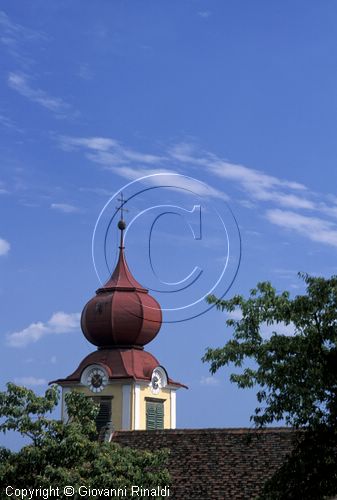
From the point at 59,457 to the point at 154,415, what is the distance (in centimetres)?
2288

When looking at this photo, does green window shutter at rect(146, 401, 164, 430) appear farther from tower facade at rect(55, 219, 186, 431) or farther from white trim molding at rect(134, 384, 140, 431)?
white trim molding at rect(134, 384, 140, 431)

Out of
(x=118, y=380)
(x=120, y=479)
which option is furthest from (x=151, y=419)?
(x=120, y=479)

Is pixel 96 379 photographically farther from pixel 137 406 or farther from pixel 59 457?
pixel 59 457

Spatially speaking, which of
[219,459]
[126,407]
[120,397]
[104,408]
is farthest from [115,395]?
[219,459]

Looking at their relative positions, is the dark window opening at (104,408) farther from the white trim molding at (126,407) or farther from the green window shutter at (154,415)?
the green window shutter at (154,415)

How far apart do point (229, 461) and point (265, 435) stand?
70.9 inches

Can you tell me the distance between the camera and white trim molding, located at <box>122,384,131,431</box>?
163 ft

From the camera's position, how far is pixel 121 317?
53.4 meters

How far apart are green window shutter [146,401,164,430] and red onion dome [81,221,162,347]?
10.9 feet

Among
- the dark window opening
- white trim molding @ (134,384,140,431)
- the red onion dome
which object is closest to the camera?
white trim molding @ (134,384,140,431)

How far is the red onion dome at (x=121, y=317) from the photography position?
53281 mm

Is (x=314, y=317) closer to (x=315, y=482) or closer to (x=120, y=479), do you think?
(x=315, y=482)

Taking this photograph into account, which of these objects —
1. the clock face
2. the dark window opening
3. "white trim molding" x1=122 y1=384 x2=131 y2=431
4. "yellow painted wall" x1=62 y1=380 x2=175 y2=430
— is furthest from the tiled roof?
the clock face

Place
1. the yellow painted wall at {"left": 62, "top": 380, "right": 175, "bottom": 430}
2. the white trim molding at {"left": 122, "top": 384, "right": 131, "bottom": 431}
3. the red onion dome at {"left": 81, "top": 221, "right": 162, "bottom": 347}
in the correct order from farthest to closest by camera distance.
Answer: the red onion dome at {"left": 81, "top": 221, "right": 162, "bottom": 347} < the yellow painted wall at {"left": 62, "top": 380, "right": 175, "bottom": 430} < the white trim molding at {"left": 122, "top": 384, "right": 131, "bottom": 431}
